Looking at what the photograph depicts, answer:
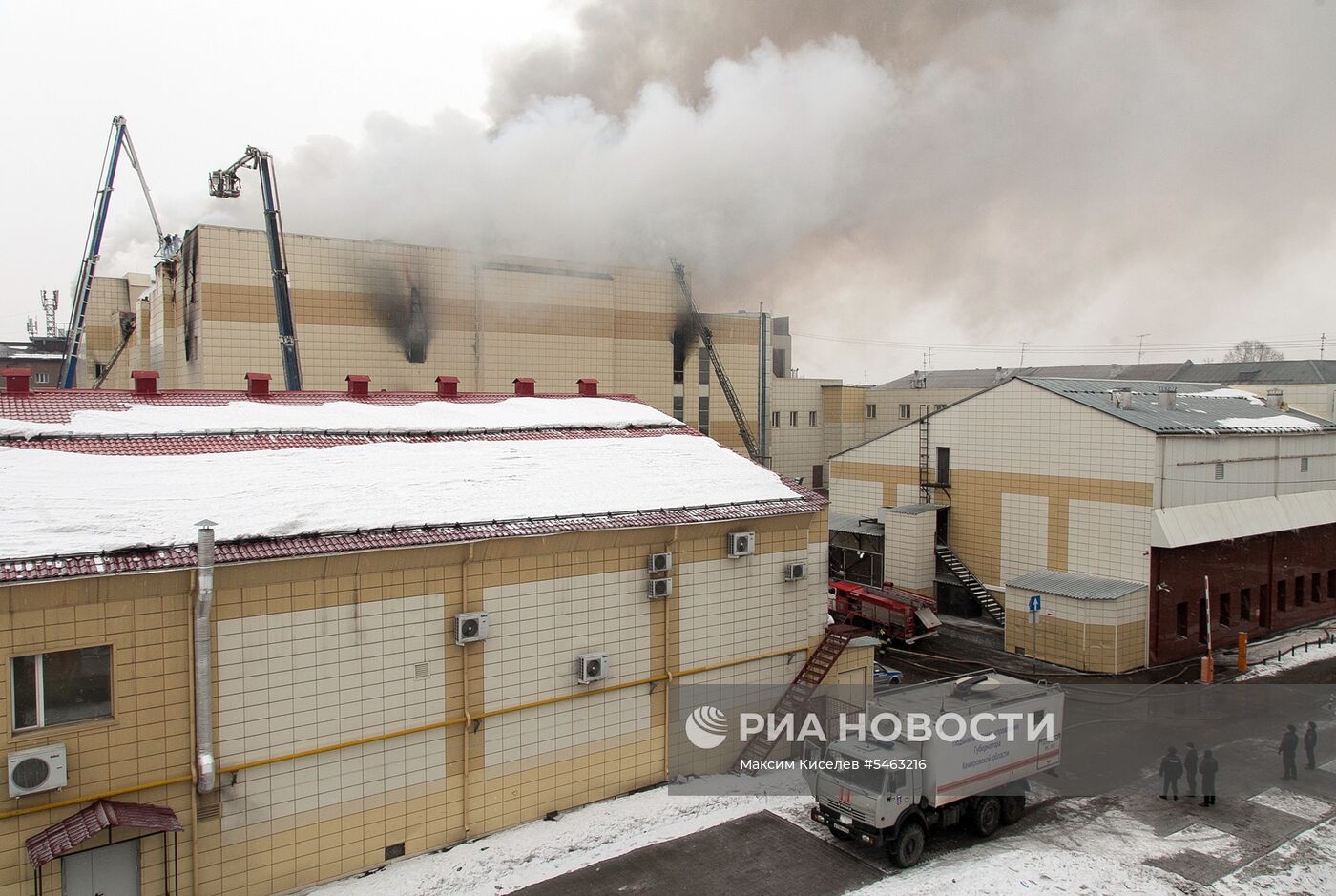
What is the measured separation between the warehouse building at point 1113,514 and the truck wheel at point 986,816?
11547 mm

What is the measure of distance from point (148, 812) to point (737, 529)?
34.9ft

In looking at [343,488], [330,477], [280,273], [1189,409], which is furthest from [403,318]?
[1189,409]

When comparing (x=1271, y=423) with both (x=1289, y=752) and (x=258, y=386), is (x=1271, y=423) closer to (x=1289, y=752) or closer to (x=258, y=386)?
(x=1289, y=752)

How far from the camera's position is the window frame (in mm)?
10789

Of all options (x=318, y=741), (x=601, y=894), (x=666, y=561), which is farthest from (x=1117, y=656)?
(x=318, y=741)

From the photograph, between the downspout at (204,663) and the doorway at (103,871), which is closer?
the doorway at (103,871)

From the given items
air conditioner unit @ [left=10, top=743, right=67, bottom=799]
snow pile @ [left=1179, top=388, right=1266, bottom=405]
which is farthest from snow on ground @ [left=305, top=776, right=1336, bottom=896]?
snow pile @ [left=1179, top=388, right=1266, bottom=405]

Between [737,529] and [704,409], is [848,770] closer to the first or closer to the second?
[737,529]

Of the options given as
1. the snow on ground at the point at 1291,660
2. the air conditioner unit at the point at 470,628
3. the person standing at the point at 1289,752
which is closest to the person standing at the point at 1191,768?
the person standing at the point at 1289,752

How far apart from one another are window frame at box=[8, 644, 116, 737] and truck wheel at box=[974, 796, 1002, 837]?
13.3m

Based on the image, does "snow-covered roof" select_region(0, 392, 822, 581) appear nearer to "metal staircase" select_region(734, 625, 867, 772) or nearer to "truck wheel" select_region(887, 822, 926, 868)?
"metal staircase" select_region(734, 625, 867, 772)

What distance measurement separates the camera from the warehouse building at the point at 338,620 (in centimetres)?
1132

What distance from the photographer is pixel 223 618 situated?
39.8 ft

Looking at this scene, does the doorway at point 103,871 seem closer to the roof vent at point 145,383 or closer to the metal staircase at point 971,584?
the roof vent at point 145,383
